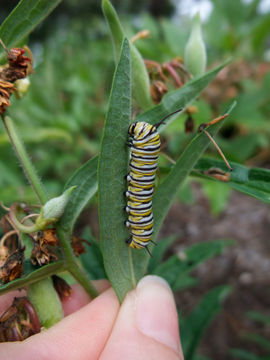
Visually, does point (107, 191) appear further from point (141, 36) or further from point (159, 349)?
point (141, 36)

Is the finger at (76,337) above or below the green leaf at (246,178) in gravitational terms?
below

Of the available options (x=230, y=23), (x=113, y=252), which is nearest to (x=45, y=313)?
(x=113, y=252)

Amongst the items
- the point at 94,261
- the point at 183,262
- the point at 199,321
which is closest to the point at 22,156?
the point at 94,261

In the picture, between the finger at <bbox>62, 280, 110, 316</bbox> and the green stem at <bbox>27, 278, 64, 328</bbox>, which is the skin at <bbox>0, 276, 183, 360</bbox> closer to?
the green stem at <bbox>27, 278, 64, 328</bbox>

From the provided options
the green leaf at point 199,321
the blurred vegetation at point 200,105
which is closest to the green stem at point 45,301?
the green leaf at point 199,321

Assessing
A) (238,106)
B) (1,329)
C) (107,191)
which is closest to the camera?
(107,191)

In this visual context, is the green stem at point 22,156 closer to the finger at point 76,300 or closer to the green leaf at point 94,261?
the finger at point 76,300

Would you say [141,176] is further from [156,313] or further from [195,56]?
[195,56]

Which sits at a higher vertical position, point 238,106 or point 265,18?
point 265,18
